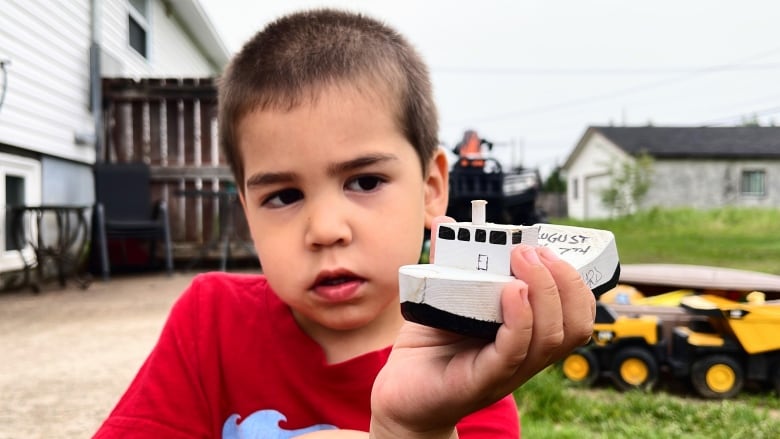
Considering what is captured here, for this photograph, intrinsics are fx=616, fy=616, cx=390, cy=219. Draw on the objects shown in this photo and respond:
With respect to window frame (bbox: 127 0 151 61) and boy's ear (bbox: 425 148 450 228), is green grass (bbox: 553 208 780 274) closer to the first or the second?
boy's ear (bbox: 425 148 450 228)

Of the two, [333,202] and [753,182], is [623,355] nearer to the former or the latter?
[333,202]

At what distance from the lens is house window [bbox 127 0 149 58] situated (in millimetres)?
9399

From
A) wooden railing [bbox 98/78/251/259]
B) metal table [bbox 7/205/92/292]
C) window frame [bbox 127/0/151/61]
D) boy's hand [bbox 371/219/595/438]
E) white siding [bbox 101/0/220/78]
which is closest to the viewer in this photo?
boy's hand [bbox 371/219/595/438]

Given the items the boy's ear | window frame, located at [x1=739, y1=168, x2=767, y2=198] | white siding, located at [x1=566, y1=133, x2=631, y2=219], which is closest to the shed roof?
white siding, located at [x1=566, y1=133, x2=631, y2=219]

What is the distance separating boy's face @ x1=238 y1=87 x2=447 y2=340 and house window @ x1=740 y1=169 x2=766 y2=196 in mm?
29389

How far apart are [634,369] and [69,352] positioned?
284 cm

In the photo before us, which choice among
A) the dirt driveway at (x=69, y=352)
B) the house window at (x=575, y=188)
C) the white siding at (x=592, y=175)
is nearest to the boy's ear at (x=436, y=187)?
the dirt driveway at (x=69, y=352)

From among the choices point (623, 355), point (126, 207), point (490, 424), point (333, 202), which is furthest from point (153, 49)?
point (490, 424)

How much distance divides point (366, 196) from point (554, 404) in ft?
5.36

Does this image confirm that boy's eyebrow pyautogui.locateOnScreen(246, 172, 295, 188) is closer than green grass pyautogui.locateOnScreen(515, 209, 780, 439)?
Yes

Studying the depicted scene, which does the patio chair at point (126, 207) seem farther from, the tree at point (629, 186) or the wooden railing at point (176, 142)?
the tree at point (629, 186)

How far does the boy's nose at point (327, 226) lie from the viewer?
1070mm

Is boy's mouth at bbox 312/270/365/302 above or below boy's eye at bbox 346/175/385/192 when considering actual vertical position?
below

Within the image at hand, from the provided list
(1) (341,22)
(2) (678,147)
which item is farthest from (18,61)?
(2) (678,147)
